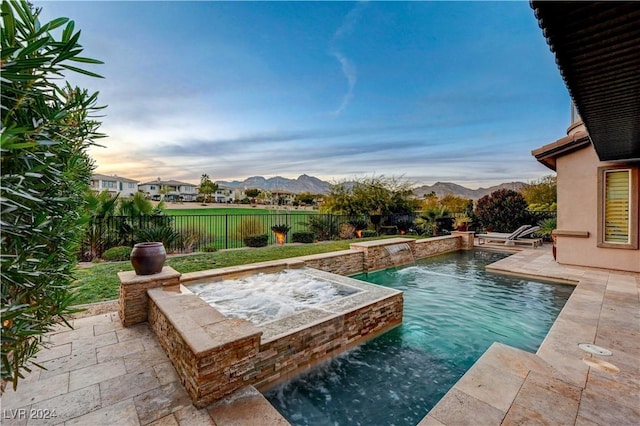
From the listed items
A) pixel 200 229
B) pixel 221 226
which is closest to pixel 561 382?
pixel 200 229

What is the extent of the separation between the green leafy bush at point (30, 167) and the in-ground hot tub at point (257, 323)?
1.27m

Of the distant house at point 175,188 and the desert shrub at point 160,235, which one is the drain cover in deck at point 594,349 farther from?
the distant house at point 175,188

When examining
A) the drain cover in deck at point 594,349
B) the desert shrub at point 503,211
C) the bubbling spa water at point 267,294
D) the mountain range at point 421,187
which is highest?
the mountain range at point 421,187

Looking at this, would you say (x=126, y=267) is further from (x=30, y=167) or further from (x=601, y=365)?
(x=601, y=365)

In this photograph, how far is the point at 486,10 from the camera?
786 centimetres

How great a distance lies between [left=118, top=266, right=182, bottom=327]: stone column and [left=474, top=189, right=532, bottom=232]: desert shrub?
17.1 meters

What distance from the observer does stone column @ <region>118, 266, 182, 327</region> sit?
428 cm

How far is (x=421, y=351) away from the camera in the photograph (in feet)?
13.8

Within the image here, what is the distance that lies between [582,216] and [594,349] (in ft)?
20.5

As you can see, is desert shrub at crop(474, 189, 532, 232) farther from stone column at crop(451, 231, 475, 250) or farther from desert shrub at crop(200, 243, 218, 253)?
desert shrub at crop(200, 243, 218, 253)

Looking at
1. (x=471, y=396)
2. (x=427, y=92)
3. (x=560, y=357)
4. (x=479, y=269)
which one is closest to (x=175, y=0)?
(x=471, y=396)

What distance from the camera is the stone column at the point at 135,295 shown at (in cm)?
428

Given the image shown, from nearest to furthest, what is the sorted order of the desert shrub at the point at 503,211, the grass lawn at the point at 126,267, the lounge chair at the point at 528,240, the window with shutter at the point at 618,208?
the grass lawn at the point at 126,267
the window with shutter at the point at 618,208
the lounge chair at the point at 528,240
the desert shrub at the point at 503,211

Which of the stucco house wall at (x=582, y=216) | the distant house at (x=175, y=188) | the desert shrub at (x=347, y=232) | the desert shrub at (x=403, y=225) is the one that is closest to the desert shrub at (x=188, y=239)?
the desert shrub at (x=347, y=232)
